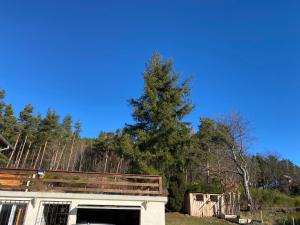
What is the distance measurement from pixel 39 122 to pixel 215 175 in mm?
24147

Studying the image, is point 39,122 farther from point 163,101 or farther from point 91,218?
point 91,218

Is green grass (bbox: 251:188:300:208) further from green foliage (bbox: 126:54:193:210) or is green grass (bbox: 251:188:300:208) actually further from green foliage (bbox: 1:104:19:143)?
green foliage (bbox: 1:104:19:143)

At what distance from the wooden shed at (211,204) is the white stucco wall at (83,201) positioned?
24.5 feet

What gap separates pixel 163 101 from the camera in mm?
22812

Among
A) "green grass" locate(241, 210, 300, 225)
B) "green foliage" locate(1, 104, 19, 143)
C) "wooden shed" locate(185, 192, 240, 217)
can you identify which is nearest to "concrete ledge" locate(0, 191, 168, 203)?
"wooden shed" locate(185, 192, 240, 217)

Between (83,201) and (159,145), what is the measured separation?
10.5 m

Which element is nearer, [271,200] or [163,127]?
[163,127]

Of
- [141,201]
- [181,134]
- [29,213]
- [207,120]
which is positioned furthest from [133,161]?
[207,120]

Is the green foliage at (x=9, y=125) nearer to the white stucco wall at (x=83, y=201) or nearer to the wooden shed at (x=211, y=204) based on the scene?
the white stucco wall at (x=83, y=201)

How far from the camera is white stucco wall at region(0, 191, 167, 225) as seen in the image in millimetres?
10875

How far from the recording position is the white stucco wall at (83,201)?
35.7 ft

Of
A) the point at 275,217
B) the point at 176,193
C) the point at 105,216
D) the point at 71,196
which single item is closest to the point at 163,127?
the point at 176,193

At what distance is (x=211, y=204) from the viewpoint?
62.1 ft

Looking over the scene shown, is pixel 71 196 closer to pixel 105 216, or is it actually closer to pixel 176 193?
pixel 105 216
